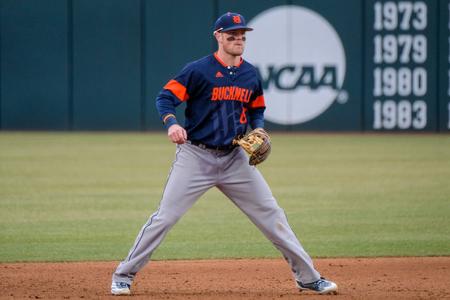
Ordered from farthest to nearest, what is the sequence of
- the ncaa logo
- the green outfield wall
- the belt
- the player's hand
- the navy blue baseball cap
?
the ncaa logo → the green outfield wall → the belt → the navy blue baseball cap → the player's hand

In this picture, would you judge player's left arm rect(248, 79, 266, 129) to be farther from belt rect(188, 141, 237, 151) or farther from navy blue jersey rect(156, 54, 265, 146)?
belt rect(188, 141, 237, 151)

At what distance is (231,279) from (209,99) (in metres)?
1.53

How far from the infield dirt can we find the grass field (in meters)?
0.48

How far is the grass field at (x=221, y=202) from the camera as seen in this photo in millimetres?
8789

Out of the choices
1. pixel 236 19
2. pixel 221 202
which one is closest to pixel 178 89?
pixel 236 19

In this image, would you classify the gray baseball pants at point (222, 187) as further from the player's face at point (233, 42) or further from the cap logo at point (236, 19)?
the cap logo at point (236, 19)

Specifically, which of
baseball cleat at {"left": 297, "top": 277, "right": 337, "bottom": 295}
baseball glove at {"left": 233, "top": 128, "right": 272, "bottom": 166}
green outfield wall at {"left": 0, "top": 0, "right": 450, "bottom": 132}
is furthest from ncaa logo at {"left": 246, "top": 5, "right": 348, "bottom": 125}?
baseball cleat at {"left": 297, "top": 277, "right": 337, "bottom": 295}

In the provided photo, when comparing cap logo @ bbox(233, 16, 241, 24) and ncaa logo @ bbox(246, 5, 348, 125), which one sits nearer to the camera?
cap logo @ bbox(233, 16, 241, 24)

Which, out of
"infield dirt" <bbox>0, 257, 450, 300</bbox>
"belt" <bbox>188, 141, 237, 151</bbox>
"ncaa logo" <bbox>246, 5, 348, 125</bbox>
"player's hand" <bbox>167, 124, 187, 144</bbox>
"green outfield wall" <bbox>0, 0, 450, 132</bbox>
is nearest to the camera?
"player's hand" <bbox>167, 124, 187, 144</bbox>

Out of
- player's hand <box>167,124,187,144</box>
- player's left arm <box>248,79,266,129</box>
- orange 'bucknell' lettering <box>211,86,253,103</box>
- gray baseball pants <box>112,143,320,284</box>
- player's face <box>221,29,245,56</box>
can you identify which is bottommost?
gray baseball pants <box>112,143,320,284</box>

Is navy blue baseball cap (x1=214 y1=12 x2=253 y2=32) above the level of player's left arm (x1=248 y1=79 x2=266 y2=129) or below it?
above

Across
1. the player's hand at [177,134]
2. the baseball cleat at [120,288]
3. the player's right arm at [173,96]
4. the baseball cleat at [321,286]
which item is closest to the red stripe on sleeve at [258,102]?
the player's right arm at [173,96]

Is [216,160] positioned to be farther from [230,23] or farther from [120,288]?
[120,288]

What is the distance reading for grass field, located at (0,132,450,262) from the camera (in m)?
8.79
